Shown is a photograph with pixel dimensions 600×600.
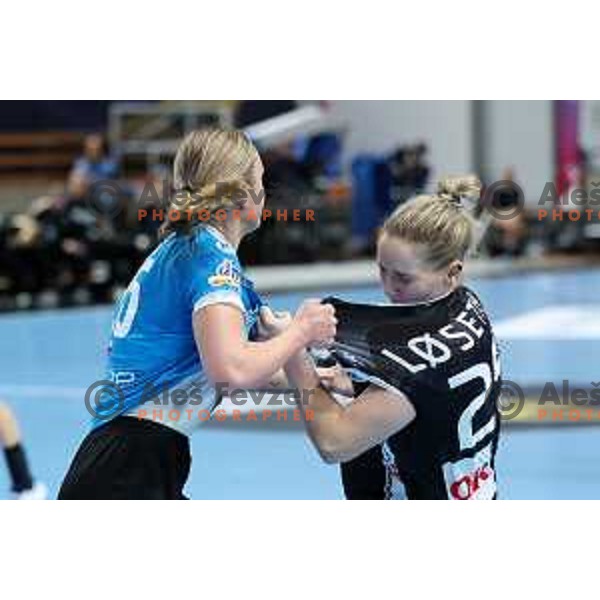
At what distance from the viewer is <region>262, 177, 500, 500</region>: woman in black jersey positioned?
2654 millimetres

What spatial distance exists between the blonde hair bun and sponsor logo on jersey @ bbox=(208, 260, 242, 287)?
47 centimetres

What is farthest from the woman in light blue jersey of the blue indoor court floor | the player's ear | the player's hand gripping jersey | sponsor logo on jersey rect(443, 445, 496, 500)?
the blue indoor court floor

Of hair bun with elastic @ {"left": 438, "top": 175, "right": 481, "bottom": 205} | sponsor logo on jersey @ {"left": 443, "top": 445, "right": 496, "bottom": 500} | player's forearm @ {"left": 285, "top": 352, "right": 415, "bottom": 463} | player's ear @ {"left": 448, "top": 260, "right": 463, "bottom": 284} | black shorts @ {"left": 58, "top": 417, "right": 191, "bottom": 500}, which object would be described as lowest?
sponsor logo on jersey @ {"left": 443, "top": 445, "right": 496, "bottom": 500}

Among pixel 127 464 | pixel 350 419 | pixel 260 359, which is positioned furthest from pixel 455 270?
pixel 127 464

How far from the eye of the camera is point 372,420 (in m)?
2.64

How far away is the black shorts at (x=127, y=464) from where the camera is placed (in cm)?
272

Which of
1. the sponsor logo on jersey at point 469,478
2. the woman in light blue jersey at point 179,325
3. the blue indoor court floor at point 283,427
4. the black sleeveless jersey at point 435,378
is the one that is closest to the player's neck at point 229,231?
the woman in light blue jersey at point 179,325

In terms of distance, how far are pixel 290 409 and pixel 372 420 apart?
5.52 meters

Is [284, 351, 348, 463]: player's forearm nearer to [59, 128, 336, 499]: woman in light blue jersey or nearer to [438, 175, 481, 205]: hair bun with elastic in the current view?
[59, 128, 336, 499]: woman in light blue jersey

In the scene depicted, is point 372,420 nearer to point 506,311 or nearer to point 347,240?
point 506,311

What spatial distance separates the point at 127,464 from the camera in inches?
107

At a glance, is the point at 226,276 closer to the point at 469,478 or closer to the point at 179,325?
the point at 179,325

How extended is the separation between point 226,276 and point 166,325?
168mm

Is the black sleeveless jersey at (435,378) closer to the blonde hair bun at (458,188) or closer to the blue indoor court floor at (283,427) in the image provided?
the blonde hair bun at (458,188)
